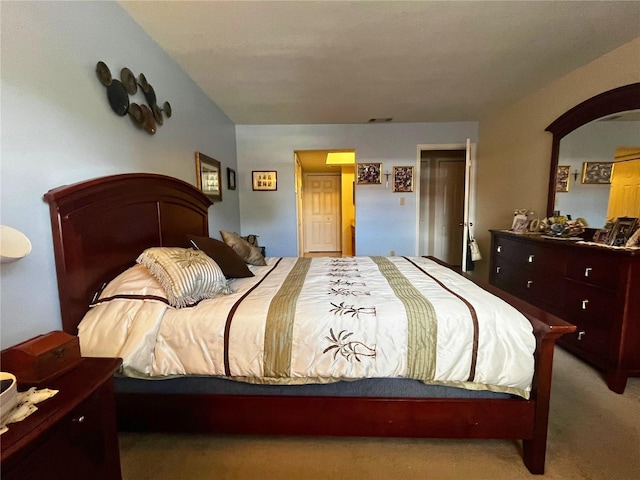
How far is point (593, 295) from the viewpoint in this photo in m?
2.01

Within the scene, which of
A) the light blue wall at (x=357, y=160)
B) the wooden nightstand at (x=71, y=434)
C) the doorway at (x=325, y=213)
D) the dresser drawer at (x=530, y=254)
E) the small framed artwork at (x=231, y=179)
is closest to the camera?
the wooden nightstand at (x=71, y=434)

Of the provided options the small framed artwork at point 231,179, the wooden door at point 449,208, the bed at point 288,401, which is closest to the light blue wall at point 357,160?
the small framed artwork at point 231,179

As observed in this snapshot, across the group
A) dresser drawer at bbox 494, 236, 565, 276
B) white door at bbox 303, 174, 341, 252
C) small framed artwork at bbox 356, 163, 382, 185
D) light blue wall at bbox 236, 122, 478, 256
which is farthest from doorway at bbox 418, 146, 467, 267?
white door at bbox 303, 174, 341, 252

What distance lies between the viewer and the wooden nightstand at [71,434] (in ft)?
2.34

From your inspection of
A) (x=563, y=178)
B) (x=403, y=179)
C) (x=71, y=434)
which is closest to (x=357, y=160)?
(x=403, y=179)

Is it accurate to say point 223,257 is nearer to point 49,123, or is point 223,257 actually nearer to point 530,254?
point 49,123

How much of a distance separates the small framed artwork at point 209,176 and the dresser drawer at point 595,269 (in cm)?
318

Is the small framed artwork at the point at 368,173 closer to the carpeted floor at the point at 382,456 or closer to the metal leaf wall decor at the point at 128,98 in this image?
the metal leaf wall decor at the point at 128,98

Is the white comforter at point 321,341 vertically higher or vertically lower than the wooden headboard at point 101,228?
lower

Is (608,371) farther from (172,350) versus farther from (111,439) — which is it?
(111,439)

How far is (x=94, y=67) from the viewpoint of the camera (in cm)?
154

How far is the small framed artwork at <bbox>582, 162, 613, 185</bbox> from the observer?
7.73ft

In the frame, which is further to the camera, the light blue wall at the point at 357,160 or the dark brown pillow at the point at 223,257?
the light blue wall at the point at 357,160

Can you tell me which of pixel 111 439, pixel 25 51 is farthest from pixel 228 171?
pixel 111 439
